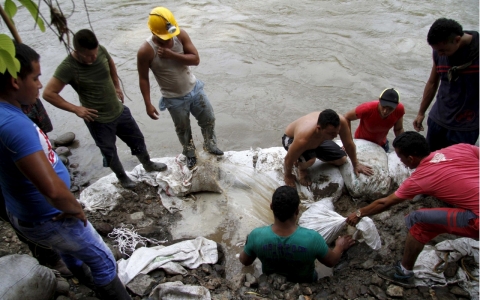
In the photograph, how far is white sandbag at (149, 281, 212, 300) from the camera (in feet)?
7.28

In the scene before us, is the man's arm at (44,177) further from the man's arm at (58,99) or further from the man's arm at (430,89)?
the man's arm at (430,89)

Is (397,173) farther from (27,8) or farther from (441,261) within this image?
(27,8)

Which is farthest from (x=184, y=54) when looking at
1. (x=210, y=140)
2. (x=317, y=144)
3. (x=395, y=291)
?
(x=395, y=291)

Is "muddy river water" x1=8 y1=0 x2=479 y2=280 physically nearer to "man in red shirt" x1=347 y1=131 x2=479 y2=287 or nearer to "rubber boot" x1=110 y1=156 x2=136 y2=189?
"rubber boot" x1=110 y1=156 x2=136 y2=189

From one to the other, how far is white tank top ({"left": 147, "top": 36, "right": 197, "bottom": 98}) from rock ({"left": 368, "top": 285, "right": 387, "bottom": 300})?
7.44 ft

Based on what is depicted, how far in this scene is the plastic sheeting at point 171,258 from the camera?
99.0 inches

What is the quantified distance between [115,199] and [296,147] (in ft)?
6.01

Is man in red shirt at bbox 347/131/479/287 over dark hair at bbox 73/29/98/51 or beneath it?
beneath

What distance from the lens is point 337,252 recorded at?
8.02 ft

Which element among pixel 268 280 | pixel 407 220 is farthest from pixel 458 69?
pixel 268 280

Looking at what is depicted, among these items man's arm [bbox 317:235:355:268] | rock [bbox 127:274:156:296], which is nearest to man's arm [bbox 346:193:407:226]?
man's arm [bbox 317:235:355:268]

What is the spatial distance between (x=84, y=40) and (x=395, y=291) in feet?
9.42

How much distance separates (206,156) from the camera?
375 cm

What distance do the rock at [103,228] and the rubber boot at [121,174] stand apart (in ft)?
1.64
